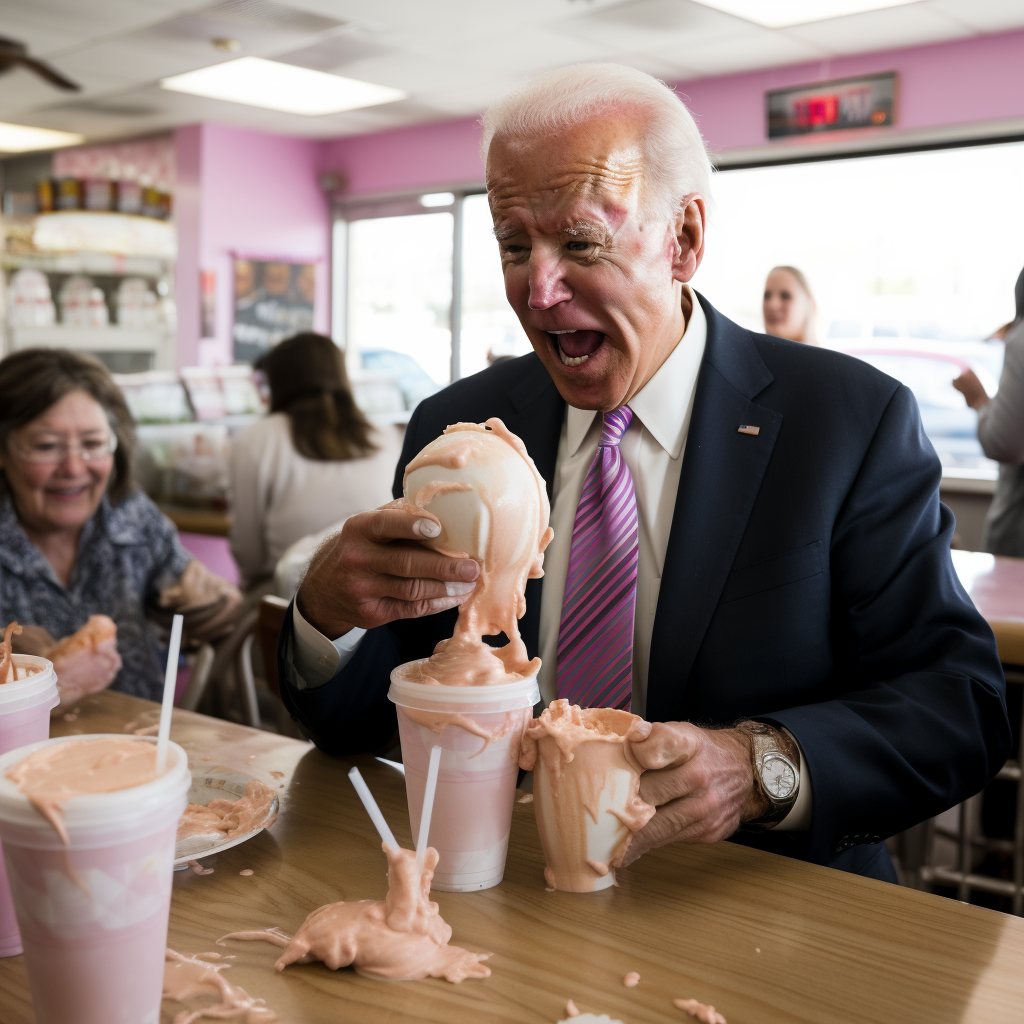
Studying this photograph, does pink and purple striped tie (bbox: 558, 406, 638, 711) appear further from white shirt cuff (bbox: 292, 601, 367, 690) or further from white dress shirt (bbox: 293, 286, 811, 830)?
white shirt cuff (bbox: 292, 601, 367, 690)

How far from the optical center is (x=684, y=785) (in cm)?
106

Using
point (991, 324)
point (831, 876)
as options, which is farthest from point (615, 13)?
point (831, 876)

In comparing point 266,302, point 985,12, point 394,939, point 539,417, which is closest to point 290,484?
point 539,417

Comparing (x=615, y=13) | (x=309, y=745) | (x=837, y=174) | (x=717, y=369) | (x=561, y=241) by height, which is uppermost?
(x=615, y=13)

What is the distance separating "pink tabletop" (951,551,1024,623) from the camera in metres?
2.31

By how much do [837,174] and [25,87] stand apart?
19.5 feet

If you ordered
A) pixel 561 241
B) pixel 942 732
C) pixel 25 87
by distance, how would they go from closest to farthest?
pixel 942 732 < pixel 561 241 < pixel 25 87

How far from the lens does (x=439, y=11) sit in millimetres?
5637

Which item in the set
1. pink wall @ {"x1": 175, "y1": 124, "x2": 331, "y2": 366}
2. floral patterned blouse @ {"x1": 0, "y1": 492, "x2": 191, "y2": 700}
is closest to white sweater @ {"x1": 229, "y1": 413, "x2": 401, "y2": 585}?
floral patterned blouse @ {"x1": 0, "y1": 492, "x2": 191, "y2": 700}

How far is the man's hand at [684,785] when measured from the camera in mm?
1031

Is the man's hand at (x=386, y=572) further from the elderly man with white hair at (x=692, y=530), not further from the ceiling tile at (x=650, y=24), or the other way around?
the ceiling tile at (x=650, y=24)

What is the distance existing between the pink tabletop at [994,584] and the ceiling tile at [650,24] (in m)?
3.61

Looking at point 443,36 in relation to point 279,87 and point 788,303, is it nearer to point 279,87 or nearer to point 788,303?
point 279,87

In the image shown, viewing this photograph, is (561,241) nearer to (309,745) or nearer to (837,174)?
(309,745)
